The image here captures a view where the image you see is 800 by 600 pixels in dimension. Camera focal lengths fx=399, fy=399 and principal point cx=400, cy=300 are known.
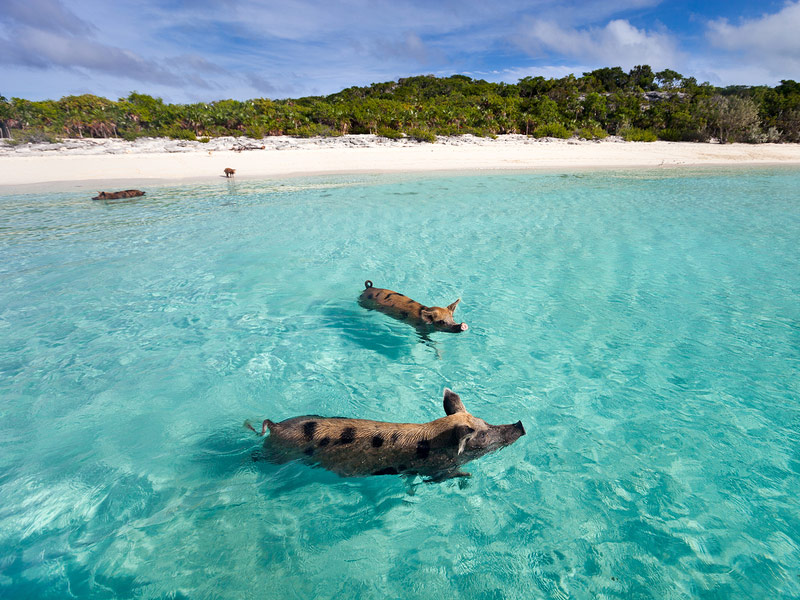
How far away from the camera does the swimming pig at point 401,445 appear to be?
3572 mm

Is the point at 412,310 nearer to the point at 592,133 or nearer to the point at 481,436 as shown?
Result: the point at 481,436

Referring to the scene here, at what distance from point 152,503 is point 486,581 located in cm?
314

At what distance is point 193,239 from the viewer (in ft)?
41.8

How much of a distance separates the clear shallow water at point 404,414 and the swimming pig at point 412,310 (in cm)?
34

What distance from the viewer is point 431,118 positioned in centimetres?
4272

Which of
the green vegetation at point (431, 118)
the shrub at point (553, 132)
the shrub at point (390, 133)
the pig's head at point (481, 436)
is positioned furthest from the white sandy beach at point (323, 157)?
the pig's head at point (481, 436)

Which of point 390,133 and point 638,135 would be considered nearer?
point 390,133

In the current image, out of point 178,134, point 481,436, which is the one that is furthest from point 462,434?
point 178,134

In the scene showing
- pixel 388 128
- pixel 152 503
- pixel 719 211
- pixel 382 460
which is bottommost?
pixel 152 503

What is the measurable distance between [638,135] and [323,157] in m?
33.6

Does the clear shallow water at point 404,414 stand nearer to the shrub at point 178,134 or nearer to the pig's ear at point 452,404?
the pig's ear at point 452,404

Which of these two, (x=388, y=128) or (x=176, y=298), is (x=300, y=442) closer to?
(x=176, y=298)

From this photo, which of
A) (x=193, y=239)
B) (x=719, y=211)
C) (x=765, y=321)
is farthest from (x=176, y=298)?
(x=719, y=211)

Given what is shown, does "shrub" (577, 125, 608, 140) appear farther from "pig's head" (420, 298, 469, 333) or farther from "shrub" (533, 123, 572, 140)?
"pig's head" (420, 298, 469, 333)
